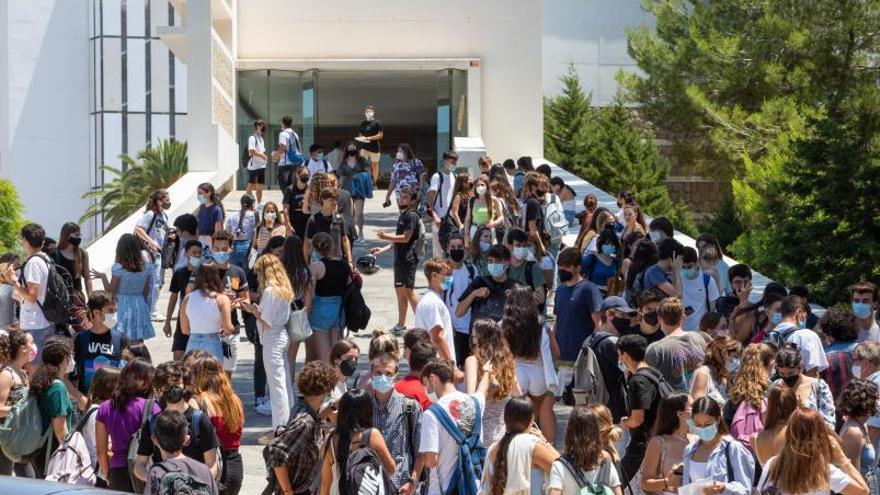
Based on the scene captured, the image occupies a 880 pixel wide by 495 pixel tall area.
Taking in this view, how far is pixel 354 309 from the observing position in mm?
13008

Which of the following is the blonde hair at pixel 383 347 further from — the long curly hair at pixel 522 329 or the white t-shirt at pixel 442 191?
the white t-shirt at pixel 442 191

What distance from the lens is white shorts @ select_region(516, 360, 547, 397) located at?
429 inches

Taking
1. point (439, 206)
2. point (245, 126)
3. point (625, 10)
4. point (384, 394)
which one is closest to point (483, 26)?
point (245, 126)

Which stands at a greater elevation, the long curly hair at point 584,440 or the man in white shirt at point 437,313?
the man in white shirt at point 437,313

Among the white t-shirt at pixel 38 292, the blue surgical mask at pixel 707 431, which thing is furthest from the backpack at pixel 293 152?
the blue surgical mask at pixel 707 431

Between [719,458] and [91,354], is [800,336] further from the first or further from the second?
[91,354]

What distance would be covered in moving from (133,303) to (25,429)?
4554mm

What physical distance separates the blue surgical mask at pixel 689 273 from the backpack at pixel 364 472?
19.5 ft

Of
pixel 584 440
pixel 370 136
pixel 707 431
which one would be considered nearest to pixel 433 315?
pixel 707 431

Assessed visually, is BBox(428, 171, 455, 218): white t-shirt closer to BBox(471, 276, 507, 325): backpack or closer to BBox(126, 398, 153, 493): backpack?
BBox(471, 276, 507, 325): backpack

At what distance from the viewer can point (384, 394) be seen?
9281mm

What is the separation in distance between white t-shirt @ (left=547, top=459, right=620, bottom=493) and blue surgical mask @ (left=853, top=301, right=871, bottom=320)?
410 centimetres

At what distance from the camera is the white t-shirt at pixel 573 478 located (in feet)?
27.4

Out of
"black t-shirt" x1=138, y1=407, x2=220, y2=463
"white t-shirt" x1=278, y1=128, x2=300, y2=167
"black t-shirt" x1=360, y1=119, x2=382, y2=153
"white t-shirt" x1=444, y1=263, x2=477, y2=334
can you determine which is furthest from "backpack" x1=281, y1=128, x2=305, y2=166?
"black t-shirt" x1=138, y1=407, x2=220, y2=463
